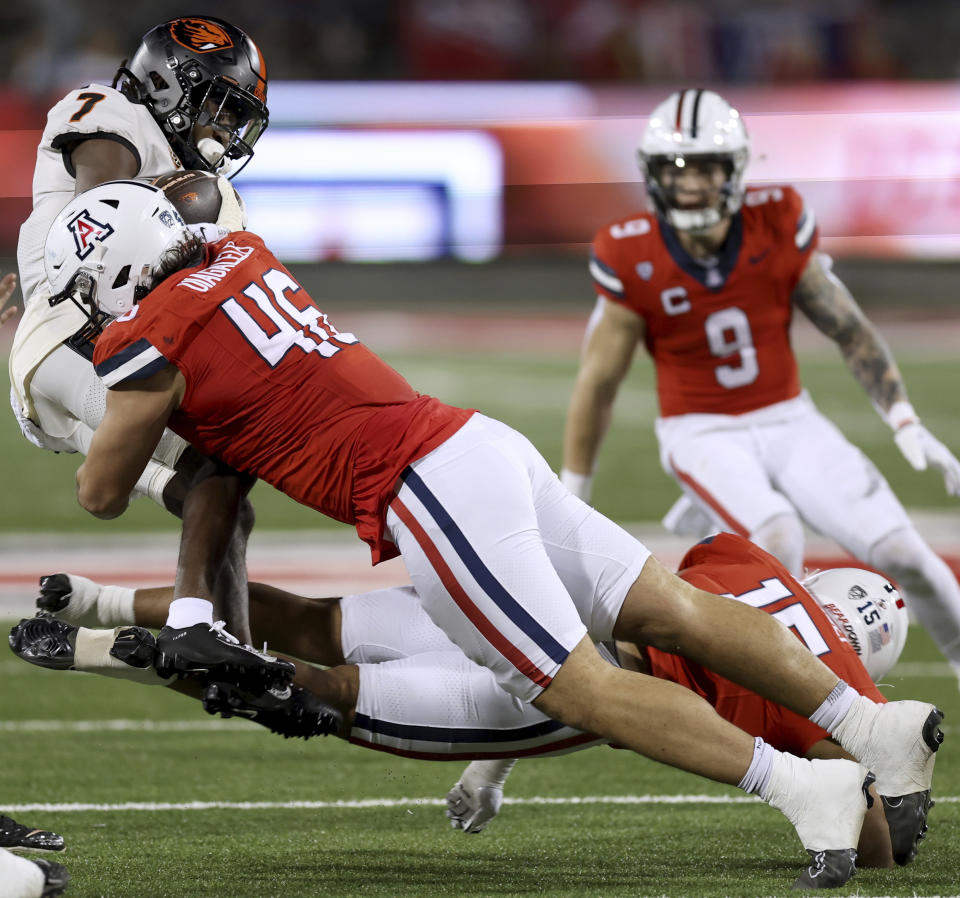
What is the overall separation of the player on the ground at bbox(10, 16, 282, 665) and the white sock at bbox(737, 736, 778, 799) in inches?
48.7

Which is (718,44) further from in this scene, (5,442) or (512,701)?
(512,701)

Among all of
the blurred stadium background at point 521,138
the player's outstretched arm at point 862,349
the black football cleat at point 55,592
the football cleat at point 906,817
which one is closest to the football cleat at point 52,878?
the black football cleat at point 55,592

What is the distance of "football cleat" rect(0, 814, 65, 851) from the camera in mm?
3293

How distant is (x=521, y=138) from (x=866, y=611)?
11992 mm

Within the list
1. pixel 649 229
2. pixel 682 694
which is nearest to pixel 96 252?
pixel 682 694

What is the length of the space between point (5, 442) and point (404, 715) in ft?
28.2

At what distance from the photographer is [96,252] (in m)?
3.35

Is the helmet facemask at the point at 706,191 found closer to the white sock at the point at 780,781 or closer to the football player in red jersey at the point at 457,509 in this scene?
the football player in red jersey at the point at 457,509

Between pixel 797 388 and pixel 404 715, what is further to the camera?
pixel 797 388

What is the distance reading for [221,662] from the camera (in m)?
3.24

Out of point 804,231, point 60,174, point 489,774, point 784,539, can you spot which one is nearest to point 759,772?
point 489,774

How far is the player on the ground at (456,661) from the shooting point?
3.46 m

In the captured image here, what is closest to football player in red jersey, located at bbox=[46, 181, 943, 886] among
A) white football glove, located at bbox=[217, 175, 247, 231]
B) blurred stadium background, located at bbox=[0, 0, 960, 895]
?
white football glove, located at bbox=[217, 175, 247, 231]

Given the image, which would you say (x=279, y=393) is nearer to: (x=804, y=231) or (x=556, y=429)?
(x=804, y=231)
